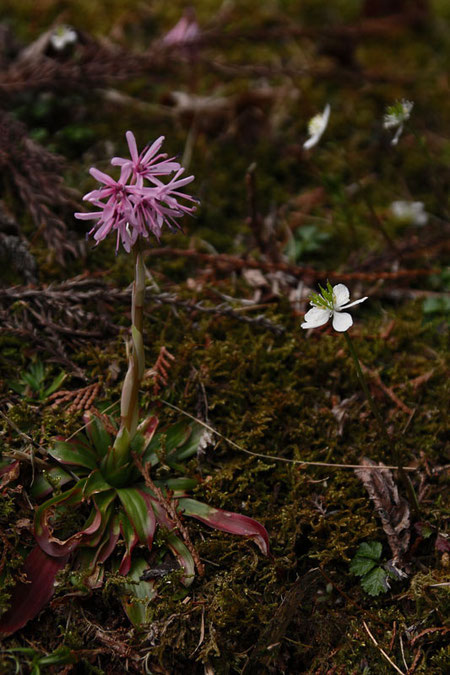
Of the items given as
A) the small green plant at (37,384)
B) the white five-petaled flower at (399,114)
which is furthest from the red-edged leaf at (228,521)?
the white five-petaled flower at (399,114)

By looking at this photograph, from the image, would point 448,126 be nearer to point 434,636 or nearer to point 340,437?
point 340,437

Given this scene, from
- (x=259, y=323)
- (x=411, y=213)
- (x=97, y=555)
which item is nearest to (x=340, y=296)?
(x=259, y=323)

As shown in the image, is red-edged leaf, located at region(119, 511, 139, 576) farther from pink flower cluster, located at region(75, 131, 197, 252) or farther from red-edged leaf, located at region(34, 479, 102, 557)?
pink flower cluster, located at region(75, 131, 197, 252)

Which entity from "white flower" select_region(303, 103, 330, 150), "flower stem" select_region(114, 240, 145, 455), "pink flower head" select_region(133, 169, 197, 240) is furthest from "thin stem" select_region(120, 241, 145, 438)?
"white flower" select_region(303, 103, 330, 150)

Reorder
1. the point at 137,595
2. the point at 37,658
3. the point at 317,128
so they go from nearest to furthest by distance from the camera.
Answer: the point at 37,658 → the point at 137,595 → the point at 317,128

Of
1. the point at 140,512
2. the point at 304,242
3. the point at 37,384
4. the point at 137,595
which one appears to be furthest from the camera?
the point at 304,242

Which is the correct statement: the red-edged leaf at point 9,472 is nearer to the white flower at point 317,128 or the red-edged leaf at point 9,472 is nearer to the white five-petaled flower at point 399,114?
the white flower at point 317,128

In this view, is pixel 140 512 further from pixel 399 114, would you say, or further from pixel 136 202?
pixel 399 114

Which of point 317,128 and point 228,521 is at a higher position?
point 317,128
